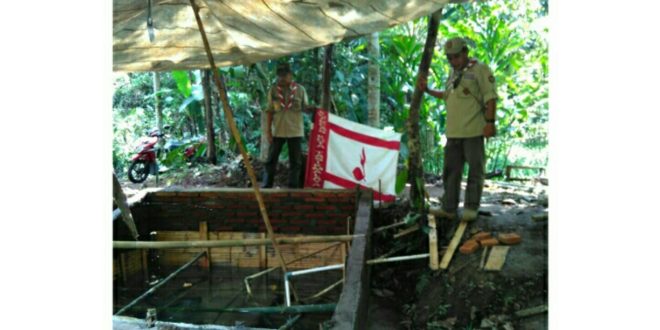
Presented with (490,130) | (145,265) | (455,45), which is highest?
(455,45)

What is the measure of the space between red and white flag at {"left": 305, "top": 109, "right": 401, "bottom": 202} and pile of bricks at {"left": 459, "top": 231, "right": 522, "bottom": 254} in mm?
1640

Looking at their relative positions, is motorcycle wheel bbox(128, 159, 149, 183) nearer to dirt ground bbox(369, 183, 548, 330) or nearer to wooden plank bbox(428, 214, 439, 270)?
dirt ground bbox(369, 183, 548, 330)

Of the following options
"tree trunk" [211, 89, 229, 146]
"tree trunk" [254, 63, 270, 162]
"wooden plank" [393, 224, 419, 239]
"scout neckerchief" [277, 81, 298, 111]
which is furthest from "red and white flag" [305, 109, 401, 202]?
"tree trunk" [211, 89, 229, 146]

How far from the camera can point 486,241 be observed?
13.4 ft

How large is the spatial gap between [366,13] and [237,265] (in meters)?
3.36

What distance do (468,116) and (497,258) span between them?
108cm

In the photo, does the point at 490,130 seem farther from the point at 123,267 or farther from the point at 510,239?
the point at 123,267

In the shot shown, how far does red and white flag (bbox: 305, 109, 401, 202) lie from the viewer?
5746mm
